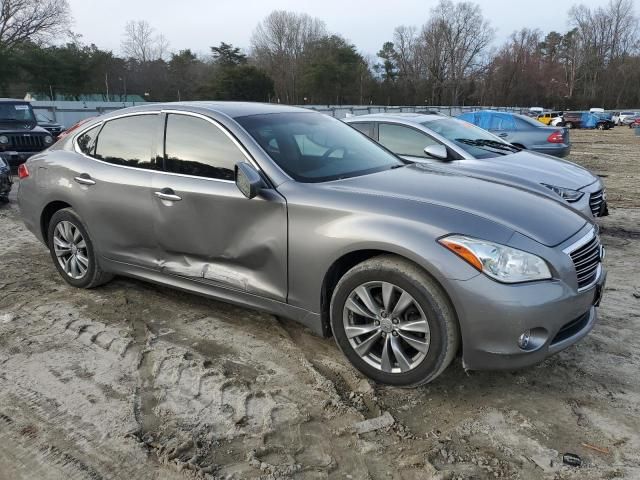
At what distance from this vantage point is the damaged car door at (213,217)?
137 inches

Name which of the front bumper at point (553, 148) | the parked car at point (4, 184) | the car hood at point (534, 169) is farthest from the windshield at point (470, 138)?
the parked car at point (4, 184)

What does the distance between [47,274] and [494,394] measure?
14.5ft

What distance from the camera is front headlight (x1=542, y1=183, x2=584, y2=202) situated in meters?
6.18

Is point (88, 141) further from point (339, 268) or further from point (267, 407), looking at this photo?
point (267, 407)

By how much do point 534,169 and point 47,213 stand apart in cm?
547

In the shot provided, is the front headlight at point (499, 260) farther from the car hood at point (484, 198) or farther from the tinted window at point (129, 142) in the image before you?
the tinted window at point (129, 142)

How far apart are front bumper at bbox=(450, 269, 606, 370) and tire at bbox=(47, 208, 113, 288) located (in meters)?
3.24

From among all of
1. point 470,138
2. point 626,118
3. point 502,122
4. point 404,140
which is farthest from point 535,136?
point 626,118

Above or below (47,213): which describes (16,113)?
above

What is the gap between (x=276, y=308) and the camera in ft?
11.6

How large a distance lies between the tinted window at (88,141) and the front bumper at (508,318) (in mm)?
3409

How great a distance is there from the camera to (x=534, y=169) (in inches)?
263

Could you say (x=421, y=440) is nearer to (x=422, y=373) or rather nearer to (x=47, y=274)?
(x=422, y=373)

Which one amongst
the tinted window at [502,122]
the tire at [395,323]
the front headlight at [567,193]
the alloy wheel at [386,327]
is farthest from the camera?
the tinted window at [502,122]
